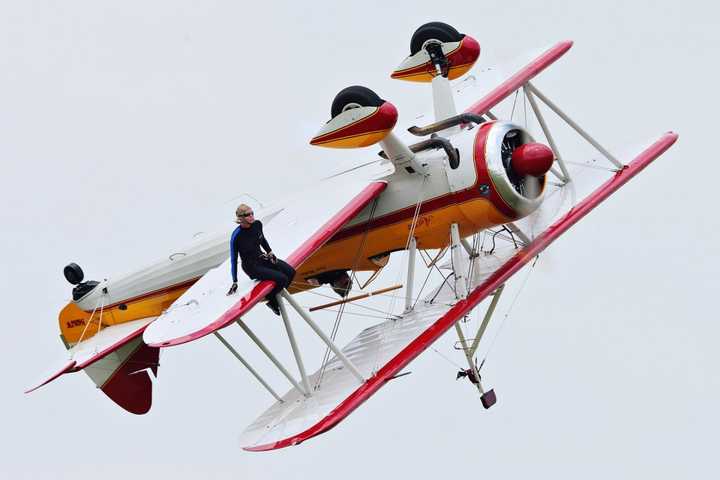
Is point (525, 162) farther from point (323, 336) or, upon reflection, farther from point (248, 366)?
point (248, 366)

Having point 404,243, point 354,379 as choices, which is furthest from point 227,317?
point 404,243

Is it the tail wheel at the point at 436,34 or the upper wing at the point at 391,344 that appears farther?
the tail wheel at the point at 436,34

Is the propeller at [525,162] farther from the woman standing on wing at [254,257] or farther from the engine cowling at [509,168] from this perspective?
the woman standing on wing at [254,257]

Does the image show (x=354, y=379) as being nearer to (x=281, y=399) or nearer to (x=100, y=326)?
(x=281, y=399)

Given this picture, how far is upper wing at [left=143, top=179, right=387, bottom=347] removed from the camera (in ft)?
53.8

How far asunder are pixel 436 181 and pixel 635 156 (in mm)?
Result: 3892

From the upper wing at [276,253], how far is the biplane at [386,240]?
1.1 inches

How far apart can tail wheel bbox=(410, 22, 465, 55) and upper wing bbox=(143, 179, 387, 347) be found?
9.66 ft

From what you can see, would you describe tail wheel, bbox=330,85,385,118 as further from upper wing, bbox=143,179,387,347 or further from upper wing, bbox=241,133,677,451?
upper wing, bbox=241,133,677,451

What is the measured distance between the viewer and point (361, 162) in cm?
2011

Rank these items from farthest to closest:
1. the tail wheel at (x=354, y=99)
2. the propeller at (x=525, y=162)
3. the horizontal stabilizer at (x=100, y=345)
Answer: the horizontal stabilizer at (x=100, y=345), the propeller at (x=525, y=162), the tail wheel at (x=354, y=99)

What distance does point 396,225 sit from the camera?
18.8 meters

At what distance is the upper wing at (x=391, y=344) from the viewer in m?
17.2

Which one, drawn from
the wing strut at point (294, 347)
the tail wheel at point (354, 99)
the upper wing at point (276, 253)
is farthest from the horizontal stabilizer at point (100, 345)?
the tail wheel at point (354, 99)
